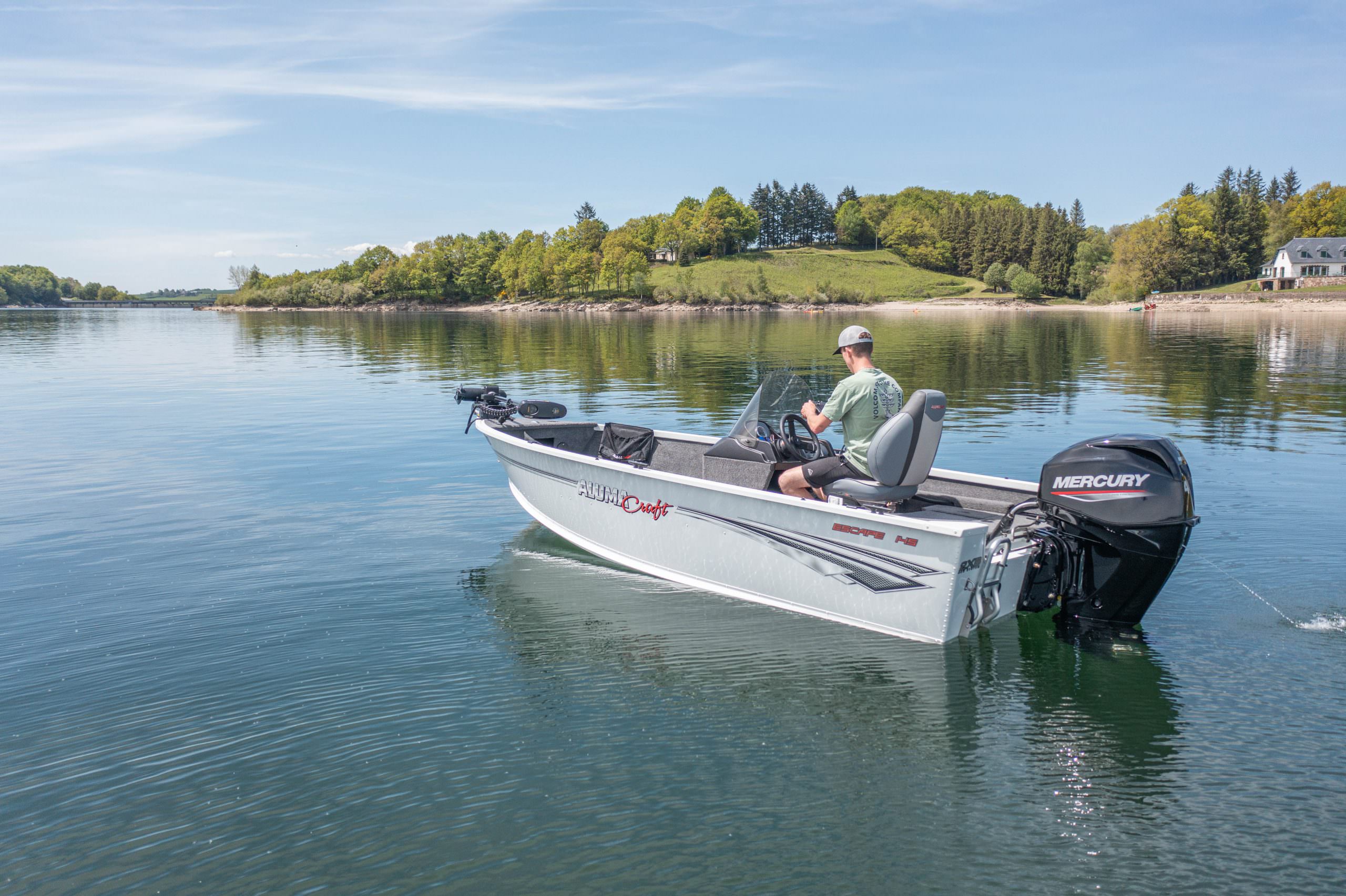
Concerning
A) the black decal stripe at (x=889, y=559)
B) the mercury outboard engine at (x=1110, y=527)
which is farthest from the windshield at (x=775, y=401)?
the mercury outboard engine at (x=1110, y=527)

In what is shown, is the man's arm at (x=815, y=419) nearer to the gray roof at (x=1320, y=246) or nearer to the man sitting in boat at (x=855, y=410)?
the man sitting in boat at (x=855, y=410)

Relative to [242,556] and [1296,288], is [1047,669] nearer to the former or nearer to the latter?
[242,556]

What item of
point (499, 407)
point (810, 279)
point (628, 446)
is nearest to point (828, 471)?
point (628, 446)

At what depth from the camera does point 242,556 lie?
8.55 metres

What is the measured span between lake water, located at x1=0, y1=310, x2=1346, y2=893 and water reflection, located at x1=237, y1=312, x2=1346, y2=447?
3.53m

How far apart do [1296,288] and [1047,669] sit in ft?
333

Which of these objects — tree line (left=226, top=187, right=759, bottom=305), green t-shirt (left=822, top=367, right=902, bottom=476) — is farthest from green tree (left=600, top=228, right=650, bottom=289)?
green t-shirt (left=822, top=367, right=902, bottom=476)

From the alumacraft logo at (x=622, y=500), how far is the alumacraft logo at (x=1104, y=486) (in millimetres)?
3127

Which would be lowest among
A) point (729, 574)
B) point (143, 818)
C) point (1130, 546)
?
point (143, 818)

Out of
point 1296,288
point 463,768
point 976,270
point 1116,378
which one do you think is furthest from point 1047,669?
point 976,270

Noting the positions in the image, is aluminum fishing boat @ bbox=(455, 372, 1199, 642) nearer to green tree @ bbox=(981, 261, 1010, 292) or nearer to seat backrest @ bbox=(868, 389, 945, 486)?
seat backrest @ bbox=(868, 389, 945, 486)

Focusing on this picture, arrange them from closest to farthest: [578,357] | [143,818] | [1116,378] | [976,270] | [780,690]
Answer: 1. [143,818]
2. [780,690]
3. [1116,378]
4. [578,357]
5. [976,270]

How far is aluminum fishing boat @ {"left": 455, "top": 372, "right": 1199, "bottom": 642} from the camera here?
563cm

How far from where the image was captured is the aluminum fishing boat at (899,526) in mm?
5633
